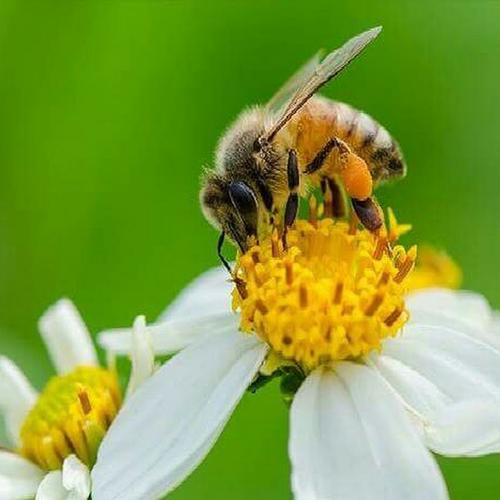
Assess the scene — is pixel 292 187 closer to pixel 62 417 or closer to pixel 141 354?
pixel 141 354

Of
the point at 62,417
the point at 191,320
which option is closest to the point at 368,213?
the point at 191,320

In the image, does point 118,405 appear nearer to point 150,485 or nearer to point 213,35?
point 150,485

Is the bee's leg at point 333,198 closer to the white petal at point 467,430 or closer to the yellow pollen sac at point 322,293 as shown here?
the yellow pollen sac at point 322,293

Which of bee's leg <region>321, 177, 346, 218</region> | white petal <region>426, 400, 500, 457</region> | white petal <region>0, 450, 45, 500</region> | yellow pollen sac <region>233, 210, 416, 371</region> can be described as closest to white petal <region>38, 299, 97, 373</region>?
white petal <region>0, 450, 45, 500</region>

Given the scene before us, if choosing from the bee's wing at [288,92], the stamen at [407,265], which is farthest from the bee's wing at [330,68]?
the stamen at [407,265]

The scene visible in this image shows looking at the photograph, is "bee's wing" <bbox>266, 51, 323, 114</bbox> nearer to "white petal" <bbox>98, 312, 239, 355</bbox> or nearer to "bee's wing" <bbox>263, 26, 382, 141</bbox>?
"bee's wing" <bbox>263, 26, 382, 141</bbox>
